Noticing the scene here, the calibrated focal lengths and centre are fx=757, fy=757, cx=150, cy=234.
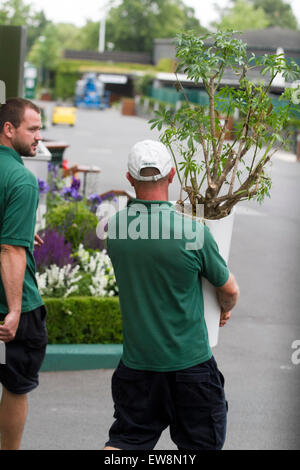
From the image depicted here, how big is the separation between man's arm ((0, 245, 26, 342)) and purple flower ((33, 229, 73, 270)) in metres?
2.90

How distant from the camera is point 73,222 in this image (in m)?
7.73

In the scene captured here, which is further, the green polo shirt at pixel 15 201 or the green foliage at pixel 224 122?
the green foliage at pixel 224 122

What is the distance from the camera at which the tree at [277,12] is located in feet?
319

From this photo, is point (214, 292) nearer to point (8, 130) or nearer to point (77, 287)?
point (8, 130)

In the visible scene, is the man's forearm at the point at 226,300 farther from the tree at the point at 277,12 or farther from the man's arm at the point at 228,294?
the tree at the point at 277,12

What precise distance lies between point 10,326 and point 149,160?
1.16 meters

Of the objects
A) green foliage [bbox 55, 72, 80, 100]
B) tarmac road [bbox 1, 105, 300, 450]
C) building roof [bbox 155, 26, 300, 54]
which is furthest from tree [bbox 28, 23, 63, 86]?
tarmac road [bbox 1, 105, 300, 450]

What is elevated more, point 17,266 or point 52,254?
point 17,266

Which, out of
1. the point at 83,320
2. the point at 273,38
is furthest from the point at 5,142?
the point at 273,38

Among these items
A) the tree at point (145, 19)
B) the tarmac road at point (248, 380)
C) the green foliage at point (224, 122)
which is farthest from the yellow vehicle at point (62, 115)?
the tree at point (145, 19)

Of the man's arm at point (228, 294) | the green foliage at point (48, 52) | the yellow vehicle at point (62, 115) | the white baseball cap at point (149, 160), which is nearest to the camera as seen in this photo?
the white baseball cap at point (149, 160)

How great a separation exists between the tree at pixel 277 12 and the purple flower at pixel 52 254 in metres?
94.7

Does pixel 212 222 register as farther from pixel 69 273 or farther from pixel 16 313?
pixel 69 273
